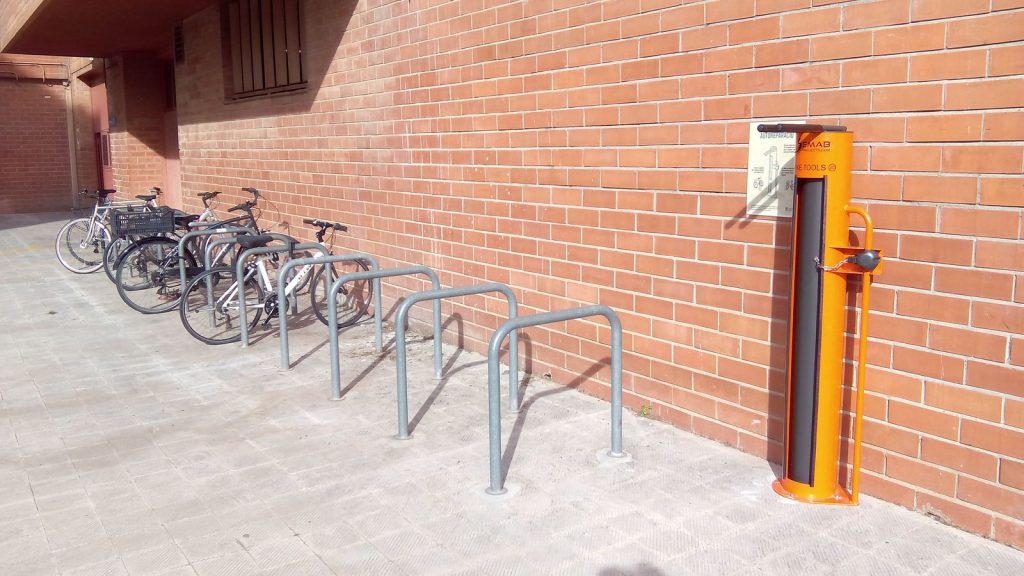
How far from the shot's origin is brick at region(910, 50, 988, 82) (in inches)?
125

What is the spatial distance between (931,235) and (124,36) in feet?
44.3

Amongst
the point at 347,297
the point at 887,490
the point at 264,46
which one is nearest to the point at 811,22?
the point at 887,490

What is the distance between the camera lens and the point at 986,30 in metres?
3.15

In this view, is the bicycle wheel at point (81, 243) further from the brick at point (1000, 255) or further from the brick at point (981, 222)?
the brick at point (1000, 255)

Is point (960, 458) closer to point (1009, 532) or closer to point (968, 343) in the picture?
point (1009, 532)

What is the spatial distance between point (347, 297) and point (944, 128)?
5853mm

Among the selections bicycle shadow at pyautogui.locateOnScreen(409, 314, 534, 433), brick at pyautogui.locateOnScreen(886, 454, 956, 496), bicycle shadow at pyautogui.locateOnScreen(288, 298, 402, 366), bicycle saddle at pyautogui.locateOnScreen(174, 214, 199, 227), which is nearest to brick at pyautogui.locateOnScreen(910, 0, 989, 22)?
brick at pyautogui.locateOnScreen(886, 454, 956, 496)

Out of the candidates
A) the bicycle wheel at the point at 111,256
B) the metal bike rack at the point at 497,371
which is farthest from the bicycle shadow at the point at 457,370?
the bicycle wheel at the point at 111,256

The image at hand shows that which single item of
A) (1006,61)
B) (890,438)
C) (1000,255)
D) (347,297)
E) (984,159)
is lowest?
(347,297)

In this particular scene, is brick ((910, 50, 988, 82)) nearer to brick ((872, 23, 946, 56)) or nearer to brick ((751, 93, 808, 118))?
brick ((872, 23, 946, 56))

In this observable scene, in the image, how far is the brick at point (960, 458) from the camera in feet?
10.7

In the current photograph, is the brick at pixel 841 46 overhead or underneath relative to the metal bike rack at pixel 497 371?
overhead

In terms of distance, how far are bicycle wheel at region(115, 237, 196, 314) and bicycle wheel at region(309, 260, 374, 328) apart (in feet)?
5.17

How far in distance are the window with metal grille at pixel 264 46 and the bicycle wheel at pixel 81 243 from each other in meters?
2.86
